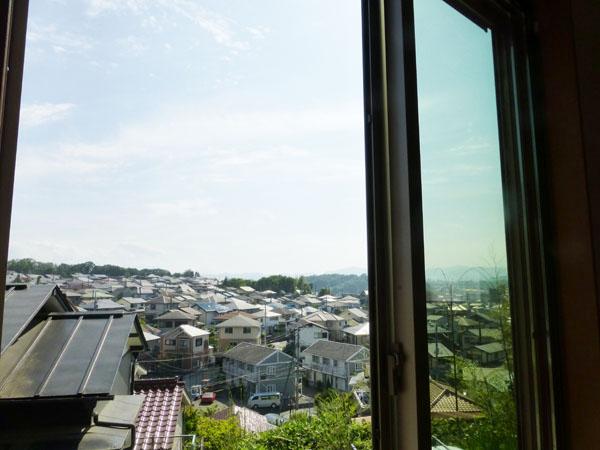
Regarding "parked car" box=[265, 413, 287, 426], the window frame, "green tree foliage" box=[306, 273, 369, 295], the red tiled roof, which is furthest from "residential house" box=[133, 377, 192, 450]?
the window frame

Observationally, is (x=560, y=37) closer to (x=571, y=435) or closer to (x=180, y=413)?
(x=571, y=435)

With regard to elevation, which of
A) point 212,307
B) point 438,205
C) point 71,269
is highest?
point 438,205

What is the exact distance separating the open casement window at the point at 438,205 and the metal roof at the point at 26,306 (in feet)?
2.25

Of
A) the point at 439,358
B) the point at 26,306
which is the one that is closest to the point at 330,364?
the point at 439,358

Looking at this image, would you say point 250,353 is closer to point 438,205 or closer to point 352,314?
point 352,314

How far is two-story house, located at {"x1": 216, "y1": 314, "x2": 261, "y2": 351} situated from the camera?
1.47 m

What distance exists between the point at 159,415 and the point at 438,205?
1322mm

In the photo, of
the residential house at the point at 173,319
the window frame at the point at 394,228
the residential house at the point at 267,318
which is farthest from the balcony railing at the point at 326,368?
the window frame at the point at 394,228

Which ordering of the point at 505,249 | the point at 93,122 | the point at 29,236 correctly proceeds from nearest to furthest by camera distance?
the point at 29,236, the point at 93,122, the point at 505,249

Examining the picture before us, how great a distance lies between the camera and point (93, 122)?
1046 mm

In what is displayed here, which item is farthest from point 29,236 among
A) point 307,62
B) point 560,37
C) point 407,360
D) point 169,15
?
point 560,37

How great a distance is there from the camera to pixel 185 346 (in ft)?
4.30

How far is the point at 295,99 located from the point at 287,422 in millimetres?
1461

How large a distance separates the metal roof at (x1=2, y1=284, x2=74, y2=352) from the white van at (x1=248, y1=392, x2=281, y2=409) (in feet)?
3.19
